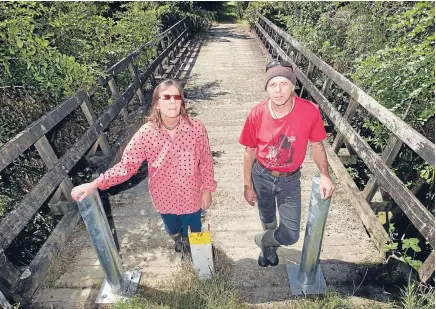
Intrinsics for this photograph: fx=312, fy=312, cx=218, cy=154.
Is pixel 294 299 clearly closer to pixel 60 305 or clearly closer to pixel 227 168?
pixel 60 305

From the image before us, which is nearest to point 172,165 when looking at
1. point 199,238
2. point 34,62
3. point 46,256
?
point 199,238

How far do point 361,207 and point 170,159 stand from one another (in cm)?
241

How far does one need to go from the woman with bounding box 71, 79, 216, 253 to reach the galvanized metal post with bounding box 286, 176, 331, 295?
2.79ft

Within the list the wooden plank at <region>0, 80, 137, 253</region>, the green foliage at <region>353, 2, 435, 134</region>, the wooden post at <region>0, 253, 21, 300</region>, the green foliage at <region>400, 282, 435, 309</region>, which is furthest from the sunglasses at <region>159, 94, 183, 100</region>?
the green foliage at <region>353, 2, 435, 134</region>

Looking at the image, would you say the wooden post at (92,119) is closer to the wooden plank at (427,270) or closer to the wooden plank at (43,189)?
the wooden plank at (43,189)

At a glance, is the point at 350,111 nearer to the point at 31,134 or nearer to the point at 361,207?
the point at 361,207

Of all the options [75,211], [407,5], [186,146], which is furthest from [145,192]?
[407,5]

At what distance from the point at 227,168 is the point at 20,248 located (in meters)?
3.05

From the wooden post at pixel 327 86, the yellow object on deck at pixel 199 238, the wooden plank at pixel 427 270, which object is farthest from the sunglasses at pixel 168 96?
the wooden post at pixel 327 86

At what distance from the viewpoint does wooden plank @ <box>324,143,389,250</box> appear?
3176 millimetres

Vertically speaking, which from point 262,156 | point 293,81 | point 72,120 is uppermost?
point 293,81

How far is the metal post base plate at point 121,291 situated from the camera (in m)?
2.78

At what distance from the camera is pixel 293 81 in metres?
2.18

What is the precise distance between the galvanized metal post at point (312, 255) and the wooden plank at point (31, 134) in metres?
2.35
